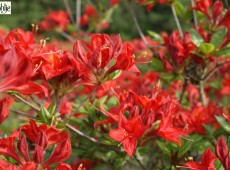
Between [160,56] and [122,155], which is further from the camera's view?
[160,56]

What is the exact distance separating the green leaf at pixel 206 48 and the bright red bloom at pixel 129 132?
2.09ft

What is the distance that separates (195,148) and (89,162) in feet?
1.31

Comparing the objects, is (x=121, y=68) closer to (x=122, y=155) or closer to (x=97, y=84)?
(x=97, y=84)

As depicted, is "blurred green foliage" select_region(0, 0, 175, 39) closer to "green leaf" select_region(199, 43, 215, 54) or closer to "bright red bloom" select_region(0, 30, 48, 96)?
"green leaf" select_region(199, 43, 215, 54)

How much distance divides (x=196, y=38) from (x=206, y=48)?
87 millimetres

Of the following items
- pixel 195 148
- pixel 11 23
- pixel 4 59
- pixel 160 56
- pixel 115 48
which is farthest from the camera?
pixel 11 23

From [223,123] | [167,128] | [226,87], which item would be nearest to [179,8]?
[226,87]

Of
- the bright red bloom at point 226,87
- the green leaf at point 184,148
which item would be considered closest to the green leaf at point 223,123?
the green leaf at point 184,148

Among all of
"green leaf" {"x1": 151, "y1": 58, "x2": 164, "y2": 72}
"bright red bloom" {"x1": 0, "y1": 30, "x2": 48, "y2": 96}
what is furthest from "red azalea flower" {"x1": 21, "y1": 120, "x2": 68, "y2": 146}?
"green leaf" {"x1": 151, "y1": 58, "x2": 164, "y2": 72}

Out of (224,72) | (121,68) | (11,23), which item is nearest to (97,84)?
(121,68)

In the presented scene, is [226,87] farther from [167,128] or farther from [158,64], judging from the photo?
[167,128]

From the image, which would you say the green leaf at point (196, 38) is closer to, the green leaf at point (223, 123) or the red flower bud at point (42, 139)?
the green leaf at point (223, 123)

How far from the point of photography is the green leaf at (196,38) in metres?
1.97

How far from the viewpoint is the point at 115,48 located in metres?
1.42
